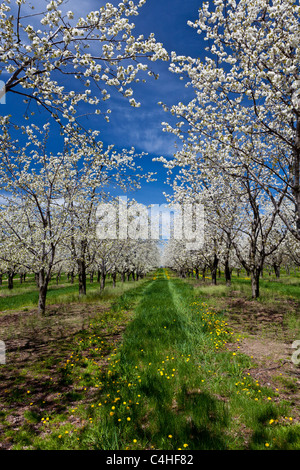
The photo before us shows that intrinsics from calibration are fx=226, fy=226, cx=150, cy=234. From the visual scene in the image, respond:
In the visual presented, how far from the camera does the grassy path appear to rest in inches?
129

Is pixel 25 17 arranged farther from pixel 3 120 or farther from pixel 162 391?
pixel 162 391

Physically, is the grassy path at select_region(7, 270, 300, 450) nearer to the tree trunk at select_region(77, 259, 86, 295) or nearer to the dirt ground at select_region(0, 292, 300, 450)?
the dirt ground at select_region(0, 292, 300, 450)

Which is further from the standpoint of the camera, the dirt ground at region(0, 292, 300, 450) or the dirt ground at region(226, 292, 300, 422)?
the dirt ground at region(226, 292, 300, 422)

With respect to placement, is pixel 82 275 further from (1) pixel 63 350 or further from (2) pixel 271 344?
(2) pixel 271 344

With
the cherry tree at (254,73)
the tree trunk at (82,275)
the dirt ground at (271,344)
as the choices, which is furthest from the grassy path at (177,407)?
the tree trunk at (82,275)

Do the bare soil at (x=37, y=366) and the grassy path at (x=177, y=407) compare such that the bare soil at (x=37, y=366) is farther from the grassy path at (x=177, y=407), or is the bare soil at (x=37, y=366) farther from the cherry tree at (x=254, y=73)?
the cherry tree at (x=254, y=73)

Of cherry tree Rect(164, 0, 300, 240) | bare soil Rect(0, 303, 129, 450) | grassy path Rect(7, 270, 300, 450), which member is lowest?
bare soil Rect(0, 303, 129, 450)

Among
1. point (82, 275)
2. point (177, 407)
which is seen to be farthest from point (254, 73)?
point (82, 275)

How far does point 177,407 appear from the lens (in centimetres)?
403

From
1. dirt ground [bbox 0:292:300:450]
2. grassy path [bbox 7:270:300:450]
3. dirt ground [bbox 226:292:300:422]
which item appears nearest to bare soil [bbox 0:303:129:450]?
dirt ground [bbox 0:292:300:450]

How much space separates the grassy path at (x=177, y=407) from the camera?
3279mm

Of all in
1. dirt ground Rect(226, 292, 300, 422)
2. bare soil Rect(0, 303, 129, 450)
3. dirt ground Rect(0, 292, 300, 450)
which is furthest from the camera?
dirt ground Rect(226, 292, 300, 422)

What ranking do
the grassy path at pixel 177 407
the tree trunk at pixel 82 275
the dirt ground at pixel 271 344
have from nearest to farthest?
the grassy path at pixel 177 407
the dirt ground at pixel 271 344
the tree trunk at pixel 82 275
